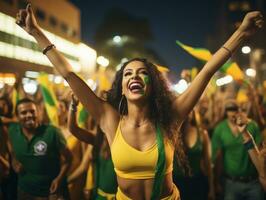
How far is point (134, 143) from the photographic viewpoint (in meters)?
2.70

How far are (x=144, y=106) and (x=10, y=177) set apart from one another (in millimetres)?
3603

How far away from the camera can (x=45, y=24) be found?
50188mm

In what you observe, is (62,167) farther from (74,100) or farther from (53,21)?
(53,21)

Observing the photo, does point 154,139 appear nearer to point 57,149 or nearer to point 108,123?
point 108,123

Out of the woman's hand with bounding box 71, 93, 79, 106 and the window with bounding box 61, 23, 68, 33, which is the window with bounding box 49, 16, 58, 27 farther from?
the woman's hand with bounding box 71, 93, 79, 106

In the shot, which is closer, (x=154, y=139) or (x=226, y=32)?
(x=154, y=139)

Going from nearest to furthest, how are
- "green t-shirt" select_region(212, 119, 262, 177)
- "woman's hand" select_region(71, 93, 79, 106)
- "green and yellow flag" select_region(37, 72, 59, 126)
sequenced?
"woman's hand" select_region(71, 93, 79, 106)
"green t-shirt" select_region(212, 119, 262, 177)
"green and yellow flag" select_region(37, 72, 59, 126)

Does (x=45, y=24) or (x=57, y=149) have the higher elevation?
(x=45, y=24)

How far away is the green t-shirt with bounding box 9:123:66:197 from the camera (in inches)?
176

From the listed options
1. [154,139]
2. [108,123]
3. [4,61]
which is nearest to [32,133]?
[108,123]

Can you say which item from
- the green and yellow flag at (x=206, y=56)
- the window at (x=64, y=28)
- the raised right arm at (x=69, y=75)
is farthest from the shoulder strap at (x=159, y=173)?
the window at (x=64, y=28)

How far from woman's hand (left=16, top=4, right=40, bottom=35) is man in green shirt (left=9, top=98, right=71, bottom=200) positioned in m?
2.02

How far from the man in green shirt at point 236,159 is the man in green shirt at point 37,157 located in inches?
80.5

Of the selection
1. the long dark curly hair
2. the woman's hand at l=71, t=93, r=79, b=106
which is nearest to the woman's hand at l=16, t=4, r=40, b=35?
the long dark curly hair
